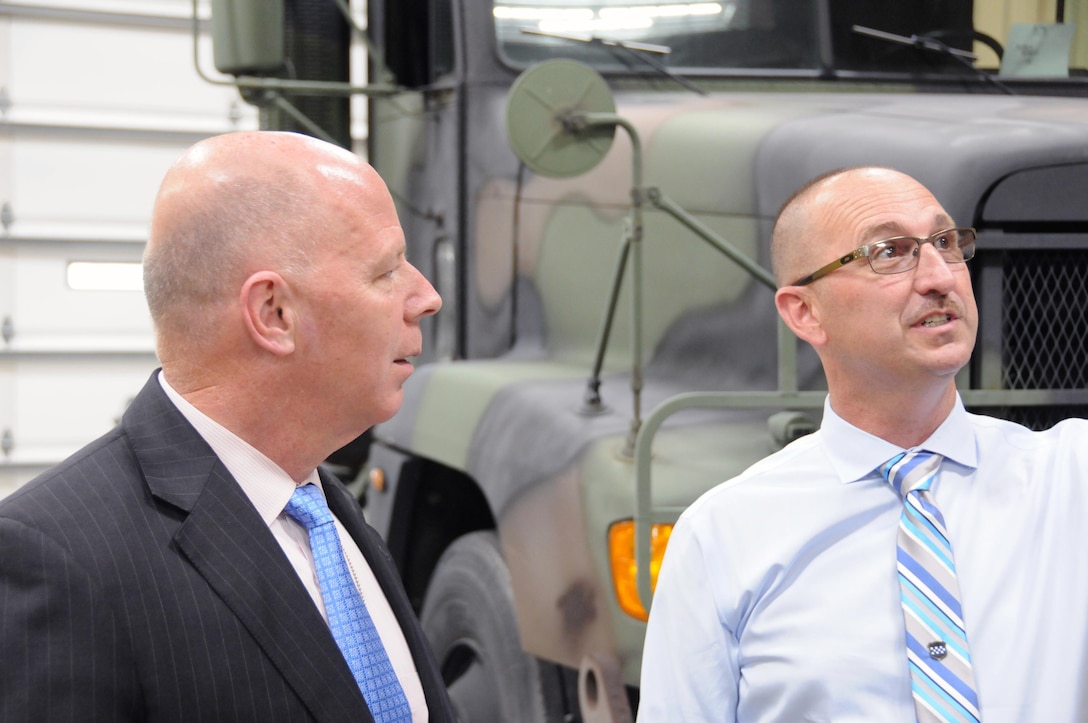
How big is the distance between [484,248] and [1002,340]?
1.64 meters

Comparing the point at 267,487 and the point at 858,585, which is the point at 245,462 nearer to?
the point at 267,487

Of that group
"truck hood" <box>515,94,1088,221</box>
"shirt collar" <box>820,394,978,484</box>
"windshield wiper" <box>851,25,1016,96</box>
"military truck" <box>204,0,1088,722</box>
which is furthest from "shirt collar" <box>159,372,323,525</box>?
"windshield wiper" <box>851,25,1016,96</box>

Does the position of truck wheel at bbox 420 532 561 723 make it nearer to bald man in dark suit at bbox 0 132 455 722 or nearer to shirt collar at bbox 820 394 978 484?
shirt collar at bbox 820 394 978 484

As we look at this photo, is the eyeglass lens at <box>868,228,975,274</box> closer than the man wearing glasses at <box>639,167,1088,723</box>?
No

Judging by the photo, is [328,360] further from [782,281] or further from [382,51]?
[382,51]

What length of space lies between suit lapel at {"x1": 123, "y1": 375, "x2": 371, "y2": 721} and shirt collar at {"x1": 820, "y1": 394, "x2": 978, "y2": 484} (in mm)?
721

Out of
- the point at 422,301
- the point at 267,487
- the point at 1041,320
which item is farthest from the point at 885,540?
the point at 1041,320

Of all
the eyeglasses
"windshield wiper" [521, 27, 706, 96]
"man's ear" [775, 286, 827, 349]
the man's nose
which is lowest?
"man's ear" [775, 286, 827, 349]

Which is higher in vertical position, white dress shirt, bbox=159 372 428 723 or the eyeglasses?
the eyeglasses

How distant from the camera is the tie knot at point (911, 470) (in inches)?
68.3

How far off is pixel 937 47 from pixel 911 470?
231cm

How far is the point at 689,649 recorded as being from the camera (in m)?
1.72

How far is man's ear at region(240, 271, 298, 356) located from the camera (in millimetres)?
1445

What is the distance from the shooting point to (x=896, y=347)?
5.83 ft
